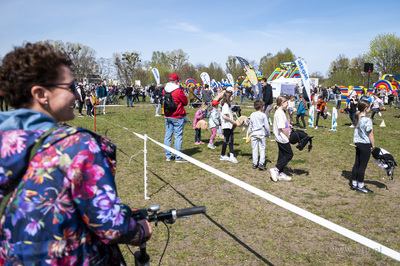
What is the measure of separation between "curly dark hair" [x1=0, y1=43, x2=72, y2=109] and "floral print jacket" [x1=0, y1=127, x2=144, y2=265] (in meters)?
0.20

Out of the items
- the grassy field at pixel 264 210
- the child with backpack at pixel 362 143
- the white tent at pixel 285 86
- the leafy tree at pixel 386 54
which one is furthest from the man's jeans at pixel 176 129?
the leafy tree at pixel 386 54

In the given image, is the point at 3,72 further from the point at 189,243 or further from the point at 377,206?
the point at 377,206

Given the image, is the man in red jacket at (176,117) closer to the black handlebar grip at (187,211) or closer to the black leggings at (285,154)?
the black leggings at (285,154)

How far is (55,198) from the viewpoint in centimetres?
118

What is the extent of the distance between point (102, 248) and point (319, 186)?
571 centimetres

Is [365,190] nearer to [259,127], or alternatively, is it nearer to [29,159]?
[259,127]

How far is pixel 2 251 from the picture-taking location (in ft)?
4.11

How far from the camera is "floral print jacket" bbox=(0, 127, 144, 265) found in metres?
1.16

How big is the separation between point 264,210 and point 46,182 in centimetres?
424

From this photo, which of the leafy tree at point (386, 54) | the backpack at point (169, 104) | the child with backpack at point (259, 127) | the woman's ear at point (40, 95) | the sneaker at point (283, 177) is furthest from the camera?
the leafy tree at point (386, 54)

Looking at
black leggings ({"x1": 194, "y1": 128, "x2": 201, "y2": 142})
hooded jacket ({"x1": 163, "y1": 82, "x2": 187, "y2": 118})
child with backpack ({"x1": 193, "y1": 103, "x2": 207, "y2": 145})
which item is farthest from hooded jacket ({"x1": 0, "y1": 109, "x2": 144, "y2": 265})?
black leggings ({"x1": 194, "y1": 128, "x2": 201, "y2": 142})

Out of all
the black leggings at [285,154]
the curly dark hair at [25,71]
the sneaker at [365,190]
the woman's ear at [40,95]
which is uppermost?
the curly dark hair at [25,71]

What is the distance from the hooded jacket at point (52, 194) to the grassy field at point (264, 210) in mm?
2471

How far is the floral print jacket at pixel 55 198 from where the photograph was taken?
3.80ft
